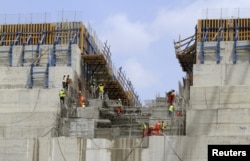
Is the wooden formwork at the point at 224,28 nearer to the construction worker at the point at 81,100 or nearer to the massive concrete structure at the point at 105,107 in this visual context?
the massive concrete structure at the point at 105,107

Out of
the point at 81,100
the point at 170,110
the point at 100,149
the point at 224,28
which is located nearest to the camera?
the point at 100,149

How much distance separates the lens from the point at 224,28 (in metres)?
56.5

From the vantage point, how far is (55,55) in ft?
189

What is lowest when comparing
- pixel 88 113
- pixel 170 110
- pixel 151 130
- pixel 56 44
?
pixel 151 130

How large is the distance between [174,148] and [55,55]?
16.1 m

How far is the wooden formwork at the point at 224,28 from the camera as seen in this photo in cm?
5616

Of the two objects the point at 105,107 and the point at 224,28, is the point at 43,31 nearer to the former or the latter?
the point at 105,107

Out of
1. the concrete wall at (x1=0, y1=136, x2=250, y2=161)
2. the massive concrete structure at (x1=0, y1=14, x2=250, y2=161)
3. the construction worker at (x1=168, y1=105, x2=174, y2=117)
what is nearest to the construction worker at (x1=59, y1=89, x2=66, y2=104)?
the massive concrete structure at (x1=0, y1=14, x2=250, y2=161)

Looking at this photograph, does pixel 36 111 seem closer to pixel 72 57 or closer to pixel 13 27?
pixel 72 57

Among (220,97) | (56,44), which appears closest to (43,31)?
(56,44)

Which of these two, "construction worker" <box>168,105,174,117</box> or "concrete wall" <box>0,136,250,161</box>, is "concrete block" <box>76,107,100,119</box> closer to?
"concrete wall" <box>0,136,250,161</box>

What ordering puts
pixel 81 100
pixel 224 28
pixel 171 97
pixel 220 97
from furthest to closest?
1. pixel 224 28
2. pixel 81 100
3. pixel 171 97
4. pixel 220 97

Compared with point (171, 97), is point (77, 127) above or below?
below

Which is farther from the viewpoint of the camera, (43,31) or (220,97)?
(43,31)
